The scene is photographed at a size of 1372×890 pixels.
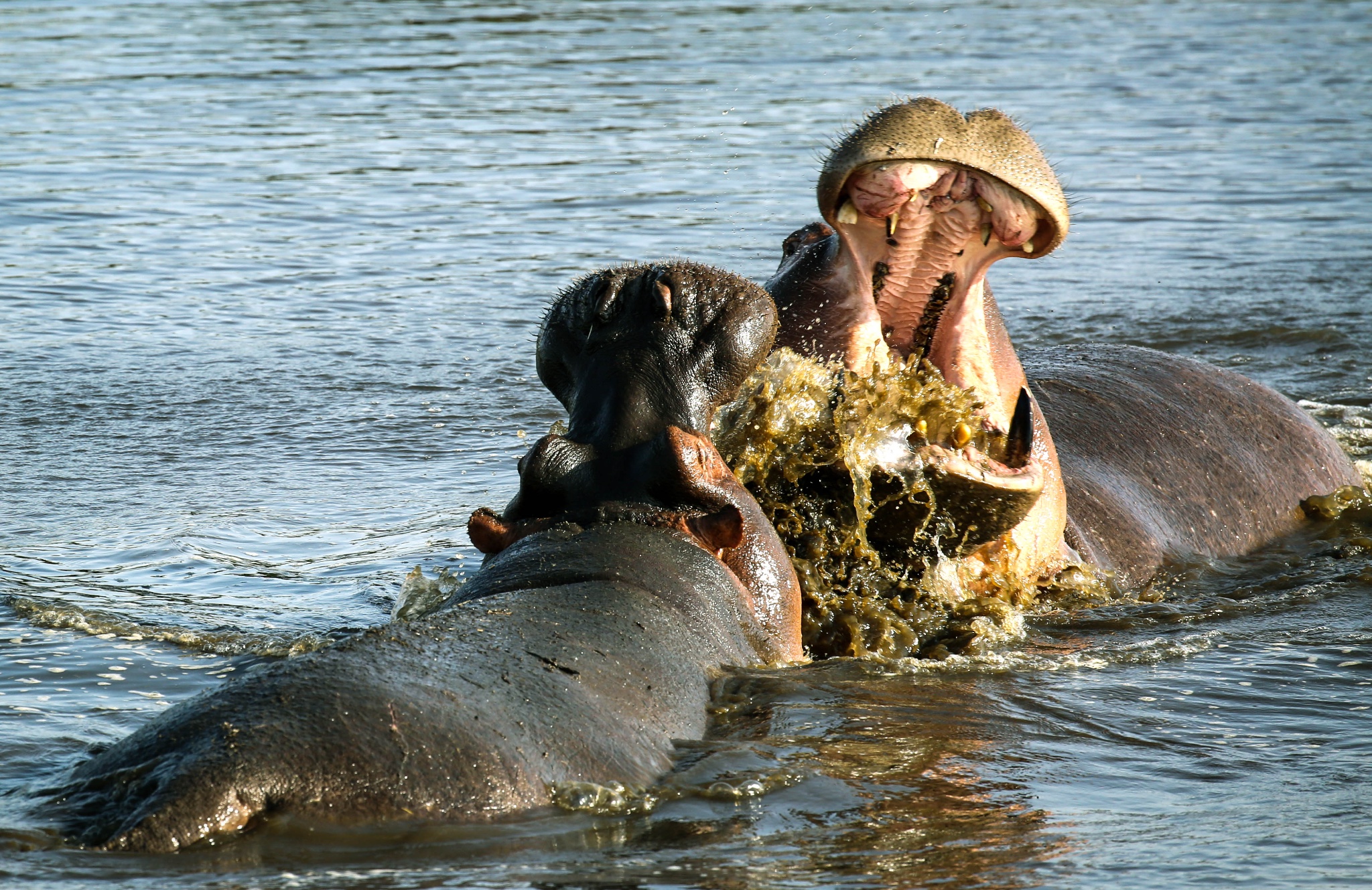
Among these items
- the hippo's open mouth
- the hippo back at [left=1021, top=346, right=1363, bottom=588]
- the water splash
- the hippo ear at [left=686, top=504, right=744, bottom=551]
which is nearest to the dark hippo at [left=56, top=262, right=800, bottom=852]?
the hippo ear at [left=686, top=504, right=744, bottom=551]

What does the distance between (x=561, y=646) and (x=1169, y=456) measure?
336 cm

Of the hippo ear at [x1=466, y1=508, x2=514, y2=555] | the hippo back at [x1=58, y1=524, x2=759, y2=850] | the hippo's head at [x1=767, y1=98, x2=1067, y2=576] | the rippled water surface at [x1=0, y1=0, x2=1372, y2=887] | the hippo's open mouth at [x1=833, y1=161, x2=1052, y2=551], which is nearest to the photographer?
the hippo back at [x1=58, y1=524, x2=759, y2=850]

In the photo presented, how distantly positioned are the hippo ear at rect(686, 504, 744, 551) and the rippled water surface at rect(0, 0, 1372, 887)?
291 millimetres

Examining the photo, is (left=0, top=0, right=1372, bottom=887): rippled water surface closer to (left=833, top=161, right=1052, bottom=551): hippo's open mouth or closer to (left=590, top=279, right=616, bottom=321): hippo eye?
(left=833, top=161, right=1052, bottom=551): hippo's open mouth

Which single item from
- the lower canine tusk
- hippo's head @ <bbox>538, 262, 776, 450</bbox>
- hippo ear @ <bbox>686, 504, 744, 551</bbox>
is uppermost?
hippo's head @ <bbox>538, 262, 776, 450</bbox>

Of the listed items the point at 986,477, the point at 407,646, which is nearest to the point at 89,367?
the point at 986,477

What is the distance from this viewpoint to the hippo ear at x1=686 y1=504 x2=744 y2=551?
3711 mm

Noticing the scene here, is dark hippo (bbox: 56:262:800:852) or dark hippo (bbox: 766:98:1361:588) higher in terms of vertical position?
dark hippo (bbox: 766:98:1361:588)

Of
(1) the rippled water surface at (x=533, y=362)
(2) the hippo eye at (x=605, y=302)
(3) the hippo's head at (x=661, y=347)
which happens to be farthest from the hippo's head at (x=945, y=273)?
(2) the hippo eye at (x=605, y=302)

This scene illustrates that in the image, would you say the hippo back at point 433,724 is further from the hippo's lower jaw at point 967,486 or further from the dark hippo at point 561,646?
the hippo's lower jaw at point 967,486

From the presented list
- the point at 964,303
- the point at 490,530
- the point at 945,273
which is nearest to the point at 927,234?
the point at 945,273

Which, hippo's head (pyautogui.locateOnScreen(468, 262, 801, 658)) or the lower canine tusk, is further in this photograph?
the lower canine tusk

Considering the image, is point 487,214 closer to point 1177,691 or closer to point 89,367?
point 89,367

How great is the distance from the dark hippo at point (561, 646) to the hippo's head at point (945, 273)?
1.99 ft
